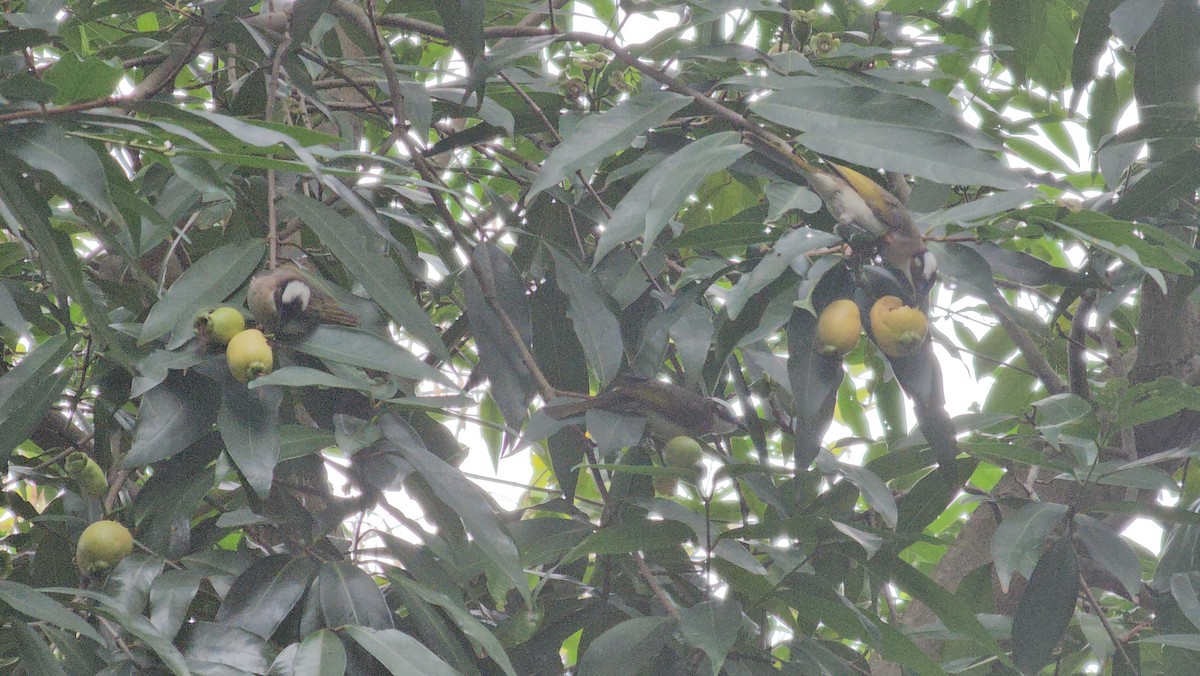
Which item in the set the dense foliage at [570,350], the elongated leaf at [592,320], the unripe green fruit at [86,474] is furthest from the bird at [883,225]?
the unripe green fruit at [86,474]

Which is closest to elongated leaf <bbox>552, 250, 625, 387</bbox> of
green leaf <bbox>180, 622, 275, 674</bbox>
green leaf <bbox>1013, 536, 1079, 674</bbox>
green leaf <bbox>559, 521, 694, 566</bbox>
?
green leaf <bbox>559, 521, 694, 566</bbox>

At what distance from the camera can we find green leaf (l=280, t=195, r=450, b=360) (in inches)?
34.3

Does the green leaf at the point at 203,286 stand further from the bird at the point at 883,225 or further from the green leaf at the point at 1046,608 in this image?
the green leaf at the point at 1046,608

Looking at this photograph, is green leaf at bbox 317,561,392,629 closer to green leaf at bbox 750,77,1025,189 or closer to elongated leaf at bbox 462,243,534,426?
elongated leaf at bbox 462,243,534,426

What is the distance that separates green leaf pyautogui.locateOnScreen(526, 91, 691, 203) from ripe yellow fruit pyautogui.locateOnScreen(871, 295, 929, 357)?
9.1 inches

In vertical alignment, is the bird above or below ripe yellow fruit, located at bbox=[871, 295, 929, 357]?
above

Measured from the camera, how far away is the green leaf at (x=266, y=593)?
89 cm

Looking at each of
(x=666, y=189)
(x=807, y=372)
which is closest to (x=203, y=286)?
(x=666, y=189)

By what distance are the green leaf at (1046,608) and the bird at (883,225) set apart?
1.39 ft

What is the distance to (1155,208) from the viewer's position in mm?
942

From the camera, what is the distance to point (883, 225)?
2.53ft

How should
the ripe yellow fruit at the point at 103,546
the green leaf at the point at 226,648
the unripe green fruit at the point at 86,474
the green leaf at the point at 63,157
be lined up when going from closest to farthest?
1. the green leaf at the point at 63,157
2. the green leaf at the point at 226,648
3. the ripe yellow fruit at the point at 103,546
4. the unripe green fruit at the point at 86,474

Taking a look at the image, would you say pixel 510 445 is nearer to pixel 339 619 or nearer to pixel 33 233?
pixel 339 619

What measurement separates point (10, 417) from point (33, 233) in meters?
0.23
